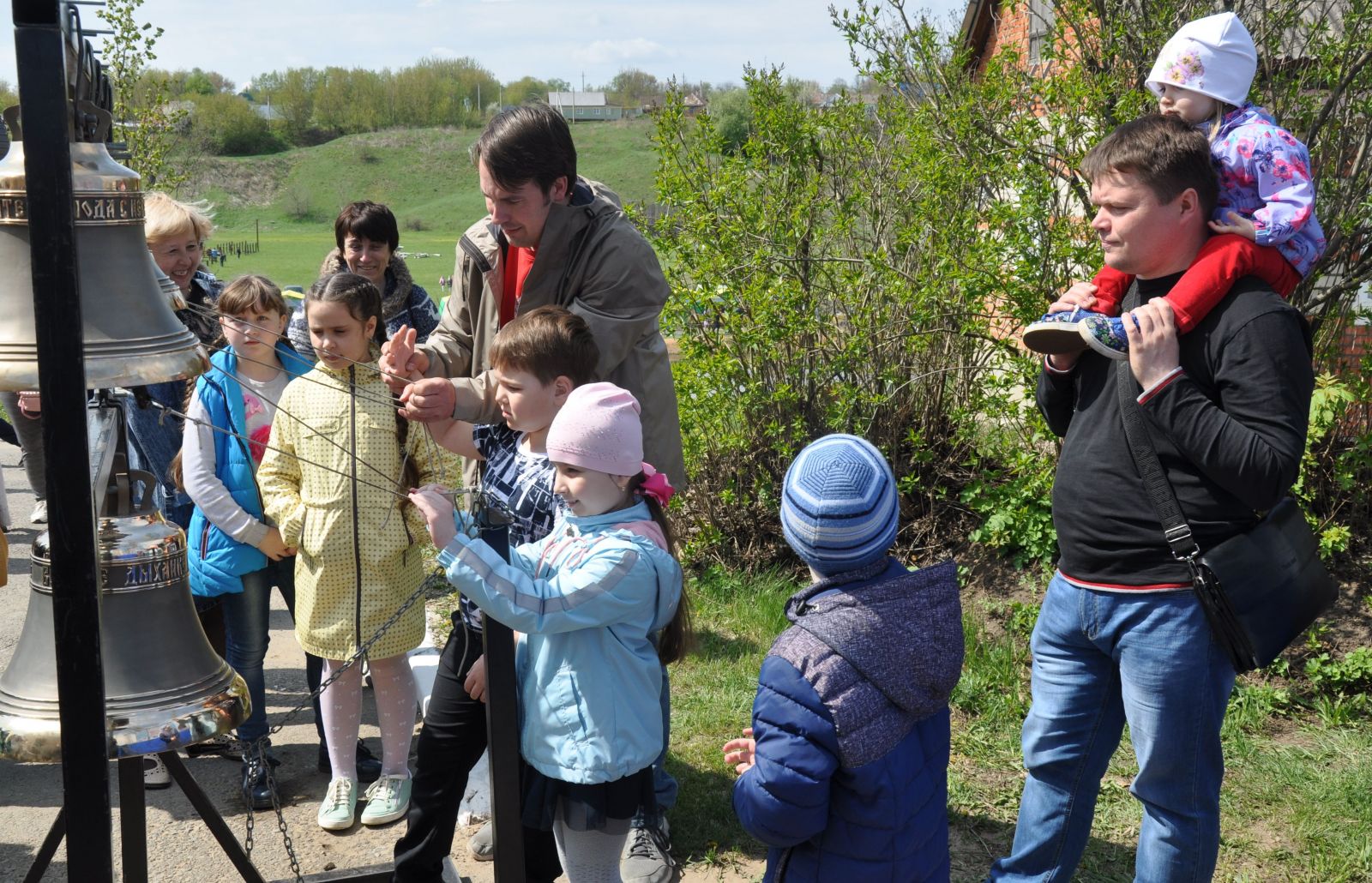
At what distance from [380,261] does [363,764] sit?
190 centimetres

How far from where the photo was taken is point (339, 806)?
3.61 metres

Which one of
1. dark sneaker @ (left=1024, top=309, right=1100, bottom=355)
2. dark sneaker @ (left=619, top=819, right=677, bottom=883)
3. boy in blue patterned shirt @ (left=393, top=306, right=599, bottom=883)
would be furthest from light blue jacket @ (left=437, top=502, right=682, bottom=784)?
dark sneaker @ (left=1024, top=309, right=1100, bottom=355)

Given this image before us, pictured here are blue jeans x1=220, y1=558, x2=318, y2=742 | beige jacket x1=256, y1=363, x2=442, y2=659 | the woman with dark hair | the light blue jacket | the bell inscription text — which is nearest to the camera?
the bell inscription text

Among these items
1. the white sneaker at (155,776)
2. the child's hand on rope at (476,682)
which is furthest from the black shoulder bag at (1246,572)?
the white sneaker at (155,776)

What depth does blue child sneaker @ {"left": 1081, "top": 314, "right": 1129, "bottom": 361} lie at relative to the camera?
249 centimetres

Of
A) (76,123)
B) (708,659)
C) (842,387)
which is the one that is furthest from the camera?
(842,387)

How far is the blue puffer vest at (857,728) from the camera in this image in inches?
79.1

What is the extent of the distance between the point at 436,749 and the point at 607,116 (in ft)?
328

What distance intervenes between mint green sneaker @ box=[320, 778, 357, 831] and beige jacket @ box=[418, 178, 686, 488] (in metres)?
1.38

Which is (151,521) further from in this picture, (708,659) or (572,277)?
(708,659)

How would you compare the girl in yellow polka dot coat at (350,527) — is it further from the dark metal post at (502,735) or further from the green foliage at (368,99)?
Answer: the green foliage at (368,99)

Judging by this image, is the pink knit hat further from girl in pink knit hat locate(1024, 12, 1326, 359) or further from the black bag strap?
the black bag strap

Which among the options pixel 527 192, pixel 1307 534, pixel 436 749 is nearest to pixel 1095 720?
pixel 1307 534

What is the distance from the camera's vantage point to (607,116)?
323 ft
